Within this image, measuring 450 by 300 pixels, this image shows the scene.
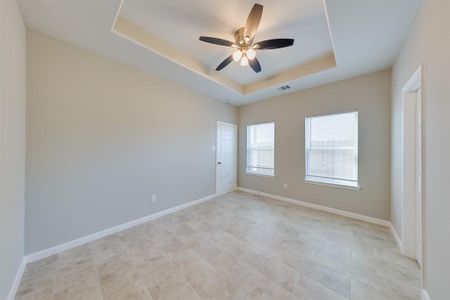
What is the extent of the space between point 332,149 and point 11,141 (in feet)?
15.7

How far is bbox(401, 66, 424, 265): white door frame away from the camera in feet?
6.72

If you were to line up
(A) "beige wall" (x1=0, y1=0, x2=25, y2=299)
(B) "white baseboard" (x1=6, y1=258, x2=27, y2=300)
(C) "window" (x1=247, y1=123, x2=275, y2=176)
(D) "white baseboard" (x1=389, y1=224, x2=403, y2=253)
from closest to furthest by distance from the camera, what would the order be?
(A) "beige wall" (x1=0, y1=0, x2=25, y2=299) → (B) "white baseboard" (x1=6, y1=258, x2=27, y2=300) → (D) "white baseboard" (x1=389, y1=224, x2=403, y2=253) → (C) "window" (x1=247, y1=123, x2=275, y2=176)

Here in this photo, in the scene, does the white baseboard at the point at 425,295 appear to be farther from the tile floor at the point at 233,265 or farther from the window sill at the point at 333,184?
the window sill at the point at 333,184

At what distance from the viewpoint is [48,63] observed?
2.15 metres

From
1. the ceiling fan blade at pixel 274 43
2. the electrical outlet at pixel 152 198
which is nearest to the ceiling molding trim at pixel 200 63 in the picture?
the ceiling fan blade at pixel 274 43

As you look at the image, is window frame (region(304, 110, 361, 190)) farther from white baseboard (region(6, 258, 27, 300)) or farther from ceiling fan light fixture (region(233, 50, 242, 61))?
white baseboard (region(6, 258, 27, 300))

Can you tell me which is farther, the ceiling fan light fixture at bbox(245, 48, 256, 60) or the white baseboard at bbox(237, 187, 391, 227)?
the white baseboard at bbox(237, 187, 391, 227)

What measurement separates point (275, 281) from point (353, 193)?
2.57m

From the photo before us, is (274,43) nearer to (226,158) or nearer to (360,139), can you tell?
(360,139)

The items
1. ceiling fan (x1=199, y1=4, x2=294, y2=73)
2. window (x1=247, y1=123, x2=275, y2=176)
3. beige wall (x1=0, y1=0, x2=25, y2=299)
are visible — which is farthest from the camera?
window (x1=247, y1=123, x2=275, y2=176)

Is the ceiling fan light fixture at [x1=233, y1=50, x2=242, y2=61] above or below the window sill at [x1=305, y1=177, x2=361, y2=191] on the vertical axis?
above

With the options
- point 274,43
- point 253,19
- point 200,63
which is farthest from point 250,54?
point 200,63

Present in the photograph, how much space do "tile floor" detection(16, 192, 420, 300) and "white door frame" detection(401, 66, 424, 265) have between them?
248 millimetres

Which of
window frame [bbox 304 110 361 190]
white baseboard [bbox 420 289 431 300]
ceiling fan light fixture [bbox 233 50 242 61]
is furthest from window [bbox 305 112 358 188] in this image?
ceiling fan light fixture [bbox 233 50 242 61]
